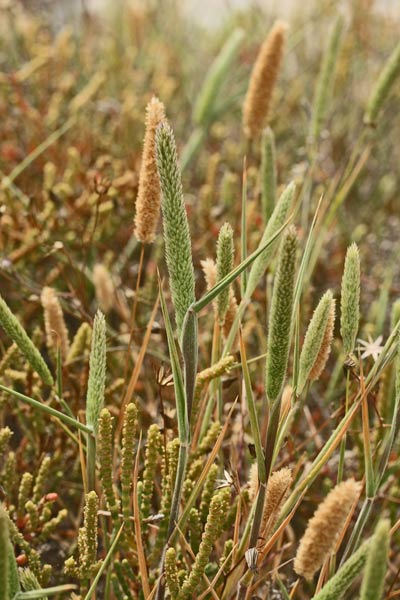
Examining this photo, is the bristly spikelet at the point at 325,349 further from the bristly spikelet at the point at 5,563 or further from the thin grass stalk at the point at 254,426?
the bristly spikelet at the point at 5,563

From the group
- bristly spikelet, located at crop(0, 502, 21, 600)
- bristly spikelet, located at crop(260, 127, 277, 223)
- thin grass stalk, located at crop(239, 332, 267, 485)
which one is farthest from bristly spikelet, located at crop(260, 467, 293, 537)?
bristly spikelet, located at crop(260, 127, 277, 223)

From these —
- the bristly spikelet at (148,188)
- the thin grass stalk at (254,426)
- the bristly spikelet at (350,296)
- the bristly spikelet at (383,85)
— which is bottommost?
the thin grass stalk at (254,426)

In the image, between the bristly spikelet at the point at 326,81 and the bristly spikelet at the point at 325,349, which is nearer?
the bristly spikelet at the point at 325,349

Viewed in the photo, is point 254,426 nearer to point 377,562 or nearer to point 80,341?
point 377,562

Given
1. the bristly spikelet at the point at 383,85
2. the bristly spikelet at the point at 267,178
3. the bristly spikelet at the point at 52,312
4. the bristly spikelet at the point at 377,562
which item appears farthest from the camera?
the bristly spikelet at the point at 383,85

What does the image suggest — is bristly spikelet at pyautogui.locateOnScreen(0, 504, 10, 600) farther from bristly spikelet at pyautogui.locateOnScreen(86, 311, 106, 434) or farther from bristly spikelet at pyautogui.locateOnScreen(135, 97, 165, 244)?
bristly spikelet at pyautogui.locateOnScreen(135, 97, 165, 244)

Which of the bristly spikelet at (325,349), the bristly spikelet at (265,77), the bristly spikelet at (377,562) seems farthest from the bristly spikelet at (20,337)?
the bristly spikelet at (265,77)
